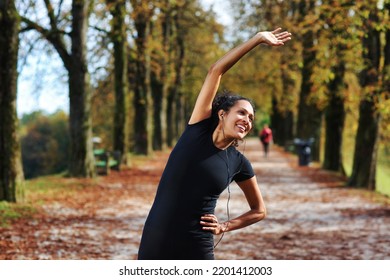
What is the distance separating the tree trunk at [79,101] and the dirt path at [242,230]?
0.84 meters

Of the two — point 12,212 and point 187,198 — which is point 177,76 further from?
point 187,198

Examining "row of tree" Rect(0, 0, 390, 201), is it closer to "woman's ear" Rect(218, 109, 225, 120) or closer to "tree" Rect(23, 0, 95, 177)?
"tree" Rect(23, 0, 95, 177)

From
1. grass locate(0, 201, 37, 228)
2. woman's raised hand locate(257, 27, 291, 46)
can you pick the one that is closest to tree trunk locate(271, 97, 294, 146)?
grass locate(0, 201, 37, 228)

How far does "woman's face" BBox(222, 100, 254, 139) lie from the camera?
121 inches

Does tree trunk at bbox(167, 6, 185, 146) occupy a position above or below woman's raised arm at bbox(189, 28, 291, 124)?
above

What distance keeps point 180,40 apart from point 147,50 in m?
16.6

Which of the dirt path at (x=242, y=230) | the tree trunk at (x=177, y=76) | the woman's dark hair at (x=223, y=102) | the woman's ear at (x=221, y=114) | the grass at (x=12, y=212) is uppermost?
the tree trunk at (x=177, y=76)

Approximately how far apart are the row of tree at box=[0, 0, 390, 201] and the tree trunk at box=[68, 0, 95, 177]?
1.1 inches

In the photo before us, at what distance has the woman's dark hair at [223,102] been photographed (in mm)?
3172

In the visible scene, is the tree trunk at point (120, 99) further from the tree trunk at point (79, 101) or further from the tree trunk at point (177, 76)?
the tree trunk at point (177, 76)

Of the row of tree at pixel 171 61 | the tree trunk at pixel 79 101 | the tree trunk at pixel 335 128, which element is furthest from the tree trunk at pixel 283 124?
the tree trunk at pixel 79 101

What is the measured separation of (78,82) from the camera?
17.3 metres

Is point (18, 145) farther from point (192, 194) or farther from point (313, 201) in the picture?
point (192, 194)

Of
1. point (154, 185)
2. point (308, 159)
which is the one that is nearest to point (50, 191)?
point (154, 185)
